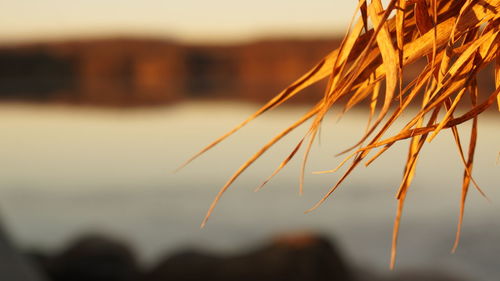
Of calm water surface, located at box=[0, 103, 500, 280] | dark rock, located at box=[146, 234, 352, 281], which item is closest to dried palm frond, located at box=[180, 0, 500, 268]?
dark rock, located at box=[146, 234, 352, 281]

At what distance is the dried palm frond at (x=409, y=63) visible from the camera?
0.60 metres

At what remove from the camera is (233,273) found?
4.98 meters

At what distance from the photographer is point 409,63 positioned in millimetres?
624

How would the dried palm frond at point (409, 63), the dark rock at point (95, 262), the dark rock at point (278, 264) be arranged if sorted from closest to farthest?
the dried palm frond at point (409, 63)
the dark rock at point (278, 264)
the dark rock at point (95, 262)

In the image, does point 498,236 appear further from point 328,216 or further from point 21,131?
point 21,131

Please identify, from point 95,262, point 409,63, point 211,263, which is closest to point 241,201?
point 95,262

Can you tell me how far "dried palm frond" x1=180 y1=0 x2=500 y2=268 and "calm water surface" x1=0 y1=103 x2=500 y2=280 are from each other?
216 inches

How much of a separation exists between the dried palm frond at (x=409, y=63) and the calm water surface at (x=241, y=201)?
18.0ft

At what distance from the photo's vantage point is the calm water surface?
30.0 ft

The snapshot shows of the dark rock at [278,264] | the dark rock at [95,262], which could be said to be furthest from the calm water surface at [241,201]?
the dark rock at [278,264]

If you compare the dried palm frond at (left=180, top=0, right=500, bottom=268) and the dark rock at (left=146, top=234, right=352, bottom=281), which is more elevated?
the dried palm frond at (left=180, top=0, right=500, bottom=268)

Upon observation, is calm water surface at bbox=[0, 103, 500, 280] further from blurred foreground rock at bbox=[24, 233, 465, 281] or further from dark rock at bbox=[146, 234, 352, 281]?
dark rock at bbox=[146, 234, 352, 281]

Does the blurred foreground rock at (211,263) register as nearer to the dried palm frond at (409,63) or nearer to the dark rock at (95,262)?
the dark rock at (95,262)

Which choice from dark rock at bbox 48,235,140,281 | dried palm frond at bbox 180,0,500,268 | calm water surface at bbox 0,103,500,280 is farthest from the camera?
calm water surface at bbox 0,103,500,280
